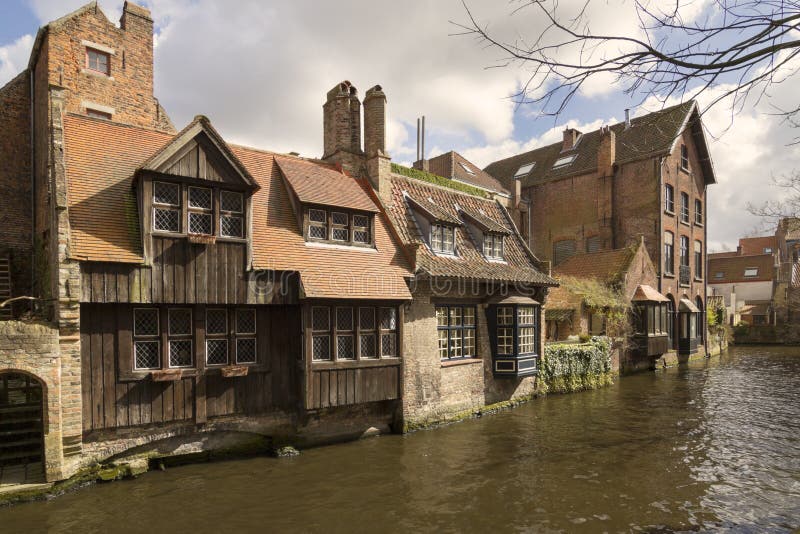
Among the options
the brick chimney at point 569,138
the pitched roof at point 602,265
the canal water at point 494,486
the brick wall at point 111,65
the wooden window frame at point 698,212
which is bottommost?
the canal water at point 494,486

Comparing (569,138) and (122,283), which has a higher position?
(569,138)

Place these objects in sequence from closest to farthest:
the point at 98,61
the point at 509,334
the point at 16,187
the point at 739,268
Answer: the point at 16,187 < the point at 509,334 < the point at 98,61 < the point at 739,268

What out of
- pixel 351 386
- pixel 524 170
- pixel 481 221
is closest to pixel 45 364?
pixel 351 386

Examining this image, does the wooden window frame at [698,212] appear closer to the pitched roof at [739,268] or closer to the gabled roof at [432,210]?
the pitched roof at [739,268]

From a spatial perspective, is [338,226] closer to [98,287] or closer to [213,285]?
[213,285]

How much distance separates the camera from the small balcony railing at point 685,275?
98.4ft

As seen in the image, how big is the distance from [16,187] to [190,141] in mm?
7870

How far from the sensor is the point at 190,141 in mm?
10227

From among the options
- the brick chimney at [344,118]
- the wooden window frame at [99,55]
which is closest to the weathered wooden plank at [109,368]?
the brick chimney at [344,118]

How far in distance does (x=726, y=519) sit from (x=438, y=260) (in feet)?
29.6

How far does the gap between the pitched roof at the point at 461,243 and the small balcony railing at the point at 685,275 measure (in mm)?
17412

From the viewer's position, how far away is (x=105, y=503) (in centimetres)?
843

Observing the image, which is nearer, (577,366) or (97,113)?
(97,113)

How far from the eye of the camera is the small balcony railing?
98.4 feet
